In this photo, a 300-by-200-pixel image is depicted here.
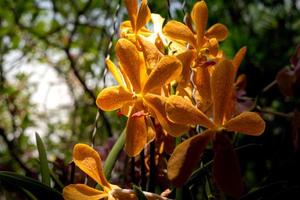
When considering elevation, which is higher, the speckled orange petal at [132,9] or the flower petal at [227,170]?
the speckled orange petal at [132,9]

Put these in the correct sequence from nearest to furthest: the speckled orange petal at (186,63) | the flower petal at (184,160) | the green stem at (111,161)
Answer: the flower petal at (184,160) < the speckled orange petal at (186,63) < the green stem at (111,161)

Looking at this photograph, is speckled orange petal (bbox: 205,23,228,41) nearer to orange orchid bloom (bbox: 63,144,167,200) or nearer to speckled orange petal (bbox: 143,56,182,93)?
speckled orange petal (bbox: 143,56,182,93)

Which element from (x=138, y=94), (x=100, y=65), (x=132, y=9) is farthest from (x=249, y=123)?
(x=100, y=65)

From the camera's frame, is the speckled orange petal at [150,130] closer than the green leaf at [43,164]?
Yes

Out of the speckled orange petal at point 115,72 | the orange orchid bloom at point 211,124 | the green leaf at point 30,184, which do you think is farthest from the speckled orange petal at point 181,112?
the green leaf at point 30,184

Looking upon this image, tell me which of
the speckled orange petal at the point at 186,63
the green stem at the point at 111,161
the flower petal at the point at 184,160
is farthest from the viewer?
the green stem at the point at 111,161

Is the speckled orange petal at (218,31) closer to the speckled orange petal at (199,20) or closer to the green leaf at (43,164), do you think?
the speckled orange petal at (199,20)
